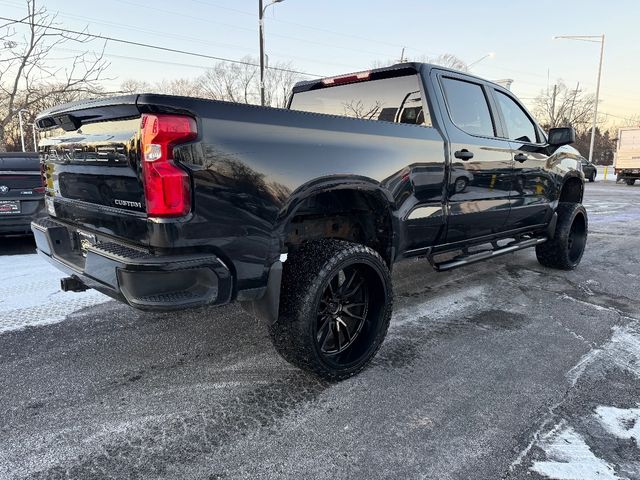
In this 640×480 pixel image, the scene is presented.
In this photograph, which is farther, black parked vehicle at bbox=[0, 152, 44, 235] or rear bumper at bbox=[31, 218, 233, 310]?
black parked vehicle at bbox=[0, 152, 44, 235]

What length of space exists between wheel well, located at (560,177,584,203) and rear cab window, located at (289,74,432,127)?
307 centimetres

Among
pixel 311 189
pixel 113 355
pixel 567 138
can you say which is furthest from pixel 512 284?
pixel 113 355

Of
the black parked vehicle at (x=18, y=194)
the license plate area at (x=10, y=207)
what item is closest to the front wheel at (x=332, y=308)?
the black parked vehicle at (x=18, y=194)

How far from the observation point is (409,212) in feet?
10.8

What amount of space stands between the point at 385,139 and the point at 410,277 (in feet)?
8.43

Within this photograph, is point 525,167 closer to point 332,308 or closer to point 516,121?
point 516,121

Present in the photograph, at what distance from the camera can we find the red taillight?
2.04m

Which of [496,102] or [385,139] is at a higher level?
[496,102]

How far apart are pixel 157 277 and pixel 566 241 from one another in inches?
198

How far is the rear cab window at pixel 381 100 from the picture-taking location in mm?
3607

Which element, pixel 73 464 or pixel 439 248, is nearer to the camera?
pixel 73 464

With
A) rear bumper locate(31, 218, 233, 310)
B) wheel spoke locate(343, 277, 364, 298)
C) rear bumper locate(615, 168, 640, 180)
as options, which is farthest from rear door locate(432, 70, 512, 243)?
rear bumper locate(615, 168, 640, 180)

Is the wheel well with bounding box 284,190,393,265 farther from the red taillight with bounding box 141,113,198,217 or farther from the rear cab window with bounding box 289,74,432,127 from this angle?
the red taillight with bounding box 141,113,198,217

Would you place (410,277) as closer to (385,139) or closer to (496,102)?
(496,102)
